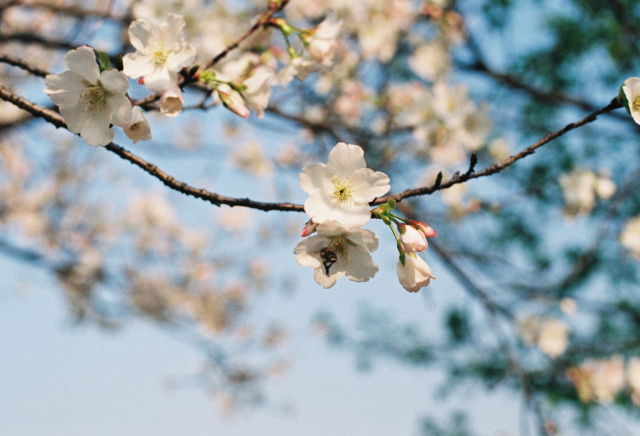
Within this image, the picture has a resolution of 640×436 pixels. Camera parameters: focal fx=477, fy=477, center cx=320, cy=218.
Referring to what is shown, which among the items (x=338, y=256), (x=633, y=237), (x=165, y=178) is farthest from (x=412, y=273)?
(x=633, y=237)

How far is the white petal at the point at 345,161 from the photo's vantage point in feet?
3.14

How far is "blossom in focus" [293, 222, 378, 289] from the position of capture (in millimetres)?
914

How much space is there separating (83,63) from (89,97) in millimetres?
66

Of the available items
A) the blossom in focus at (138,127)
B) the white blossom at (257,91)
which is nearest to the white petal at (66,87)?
the blossom in focus at (138,127)

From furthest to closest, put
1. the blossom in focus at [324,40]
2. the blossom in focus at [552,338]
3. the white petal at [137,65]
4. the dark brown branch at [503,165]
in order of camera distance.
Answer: the blossom in focus at [552,338] < the blossom in focus at [324,40] < the white petal at [137,65] < the dark brown branch at [503,165]

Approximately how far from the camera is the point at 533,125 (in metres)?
4.64

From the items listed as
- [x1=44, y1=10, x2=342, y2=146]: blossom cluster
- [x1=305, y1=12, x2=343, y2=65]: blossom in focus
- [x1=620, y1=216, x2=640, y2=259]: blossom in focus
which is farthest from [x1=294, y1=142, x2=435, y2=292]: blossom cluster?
[x1=620, y1=216, x2=640, y2=259]: blossom in focus

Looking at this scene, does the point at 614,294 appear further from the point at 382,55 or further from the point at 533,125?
the point at 382,55

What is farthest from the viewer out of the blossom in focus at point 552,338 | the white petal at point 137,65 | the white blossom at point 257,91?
the blossom in focus at point 552,338

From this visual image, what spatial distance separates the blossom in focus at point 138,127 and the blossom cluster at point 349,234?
0.34 meters

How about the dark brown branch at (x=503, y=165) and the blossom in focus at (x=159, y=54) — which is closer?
the dark brown branch at (x=503, y=165)

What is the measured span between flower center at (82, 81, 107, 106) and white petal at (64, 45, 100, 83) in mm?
20

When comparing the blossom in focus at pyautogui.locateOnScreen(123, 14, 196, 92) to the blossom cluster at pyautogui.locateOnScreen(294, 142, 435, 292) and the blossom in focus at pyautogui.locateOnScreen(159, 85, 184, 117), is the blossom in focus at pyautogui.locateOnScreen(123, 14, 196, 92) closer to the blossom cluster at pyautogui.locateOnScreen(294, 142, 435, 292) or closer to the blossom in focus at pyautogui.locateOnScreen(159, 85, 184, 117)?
the blossom in focus at pyautogui.locateOnScreen(159, 85, 184, 117)

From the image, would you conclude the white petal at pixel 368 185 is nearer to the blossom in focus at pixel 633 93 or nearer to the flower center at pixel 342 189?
the flower center at pixel 342 189
